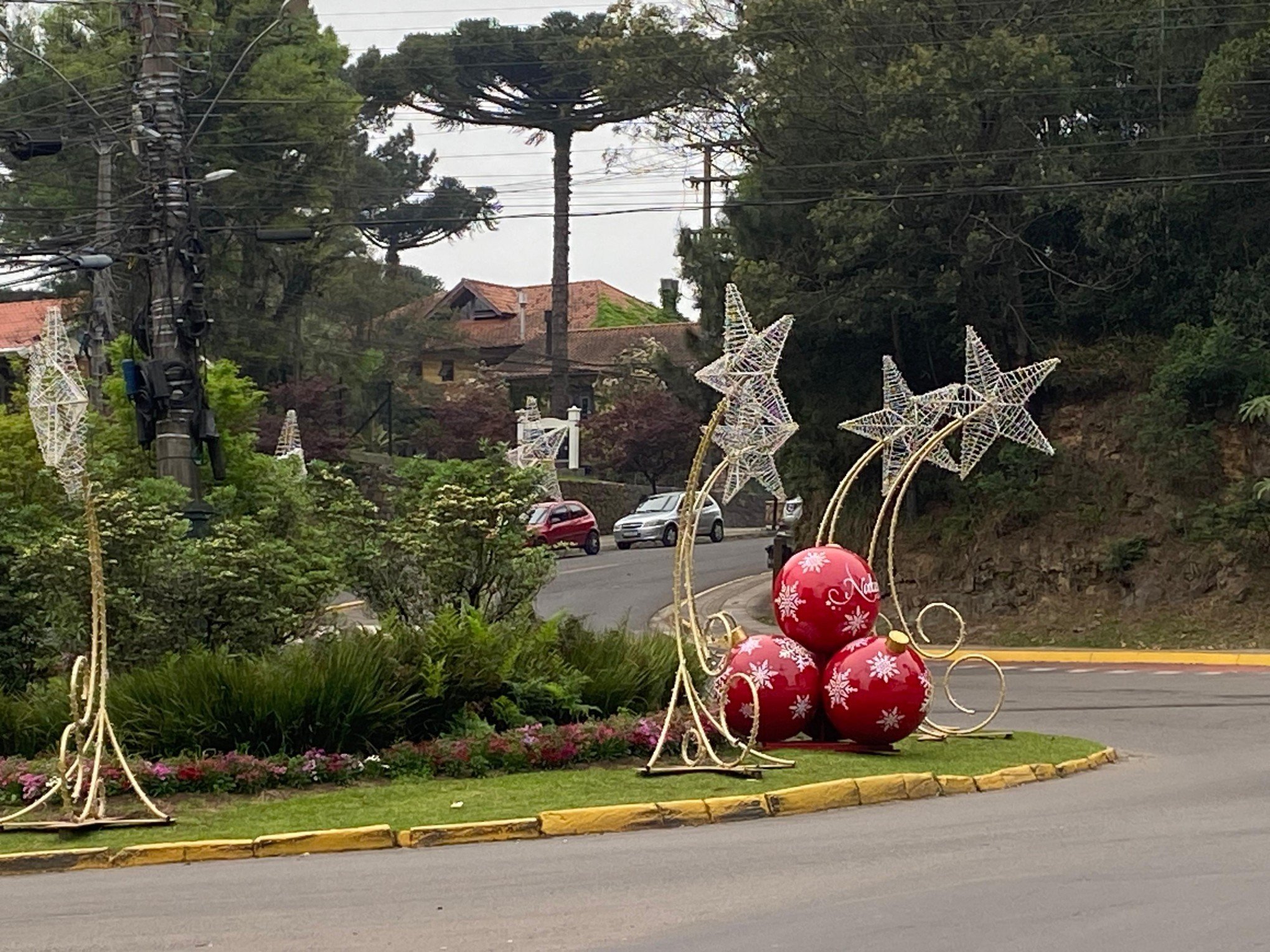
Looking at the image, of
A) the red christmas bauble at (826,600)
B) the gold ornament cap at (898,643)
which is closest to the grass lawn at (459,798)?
the gold ornament cap at (898,643)

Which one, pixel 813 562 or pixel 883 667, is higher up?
pixel 813 562

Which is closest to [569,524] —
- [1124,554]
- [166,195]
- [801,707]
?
[1124,554]

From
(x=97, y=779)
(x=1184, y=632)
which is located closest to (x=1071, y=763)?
(x=97, y=779)

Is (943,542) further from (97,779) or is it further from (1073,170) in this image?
(97,779)

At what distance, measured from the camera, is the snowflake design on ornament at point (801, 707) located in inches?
594

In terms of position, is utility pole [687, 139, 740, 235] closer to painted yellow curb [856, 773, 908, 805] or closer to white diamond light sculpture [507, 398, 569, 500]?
white diamond light sculpture [507, 398, 569, 500]

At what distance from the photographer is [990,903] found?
8.62 meters

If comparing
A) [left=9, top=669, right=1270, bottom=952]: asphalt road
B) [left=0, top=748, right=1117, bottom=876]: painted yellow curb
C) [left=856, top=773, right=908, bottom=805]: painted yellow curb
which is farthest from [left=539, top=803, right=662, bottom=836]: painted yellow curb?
[left=856, top=773, right=908, bottom=805]: painted yellow curb

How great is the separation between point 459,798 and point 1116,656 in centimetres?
1711

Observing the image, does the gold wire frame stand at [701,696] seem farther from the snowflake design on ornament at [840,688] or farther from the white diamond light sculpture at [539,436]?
the white diamond light sculpture at [539,436]

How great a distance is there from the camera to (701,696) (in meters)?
15.9

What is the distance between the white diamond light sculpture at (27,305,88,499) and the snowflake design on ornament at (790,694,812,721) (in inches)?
240

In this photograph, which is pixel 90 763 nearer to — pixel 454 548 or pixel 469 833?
pixel 469 833

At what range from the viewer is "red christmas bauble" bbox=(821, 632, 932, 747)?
14719 mm
